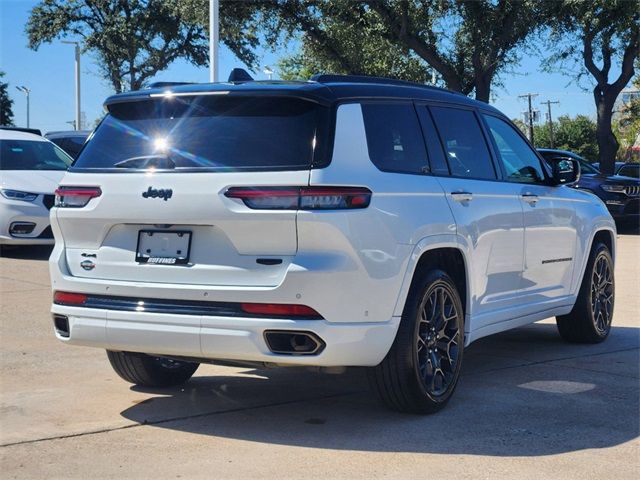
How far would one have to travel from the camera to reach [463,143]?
6.32 meters

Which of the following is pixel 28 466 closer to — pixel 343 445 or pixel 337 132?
pixel 343 445

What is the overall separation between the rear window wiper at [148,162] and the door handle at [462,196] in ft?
5.57

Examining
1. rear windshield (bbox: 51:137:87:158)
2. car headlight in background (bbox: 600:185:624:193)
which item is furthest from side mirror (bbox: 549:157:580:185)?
car headlight in background (bbox: 600:185:624:193)

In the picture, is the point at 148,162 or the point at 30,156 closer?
the point at 148,162

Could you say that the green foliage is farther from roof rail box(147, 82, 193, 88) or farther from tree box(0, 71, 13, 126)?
roof rail box(147, 82, 193, 88)

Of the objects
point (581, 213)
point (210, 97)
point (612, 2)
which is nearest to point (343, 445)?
point (210, 97)

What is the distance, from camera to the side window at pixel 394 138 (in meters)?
5.32

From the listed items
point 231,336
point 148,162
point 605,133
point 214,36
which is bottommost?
point 231,336

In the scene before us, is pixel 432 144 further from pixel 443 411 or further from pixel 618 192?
pixel 618 192

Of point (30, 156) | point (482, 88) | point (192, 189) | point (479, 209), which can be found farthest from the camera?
point (482, 88)

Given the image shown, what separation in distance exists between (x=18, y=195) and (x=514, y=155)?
8.34m

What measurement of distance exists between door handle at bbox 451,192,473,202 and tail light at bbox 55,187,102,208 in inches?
80.3

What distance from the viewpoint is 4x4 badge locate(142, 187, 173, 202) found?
503 centimetres

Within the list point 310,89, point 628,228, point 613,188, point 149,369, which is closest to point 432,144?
point 310,89
